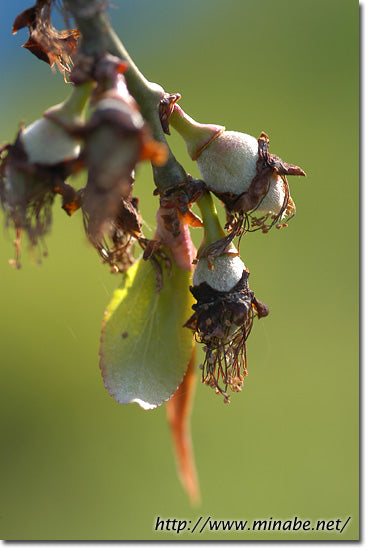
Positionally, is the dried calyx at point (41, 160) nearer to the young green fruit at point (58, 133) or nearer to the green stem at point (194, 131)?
the young green fruit at point (58, 133)

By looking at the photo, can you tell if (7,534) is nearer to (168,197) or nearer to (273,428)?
(273,428)

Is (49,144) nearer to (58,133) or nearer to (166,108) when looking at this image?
(58,133)

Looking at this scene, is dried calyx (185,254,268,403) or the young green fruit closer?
the young green fruit

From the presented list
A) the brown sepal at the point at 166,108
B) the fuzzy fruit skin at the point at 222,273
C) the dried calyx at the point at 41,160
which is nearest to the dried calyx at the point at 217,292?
the fuzzy fruit skin at the point at 222,273

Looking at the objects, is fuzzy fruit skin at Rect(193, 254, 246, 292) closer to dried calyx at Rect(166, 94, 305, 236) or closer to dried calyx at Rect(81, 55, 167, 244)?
dried calyx at Rect(166, 94, 305, 236)

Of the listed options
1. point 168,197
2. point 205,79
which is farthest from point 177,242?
point 205,79

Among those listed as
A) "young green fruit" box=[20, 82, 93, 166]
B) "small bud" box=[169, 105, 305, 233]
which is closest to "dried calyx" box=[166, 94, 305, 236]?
"small bud" box=[169, 105, 305, 233]
